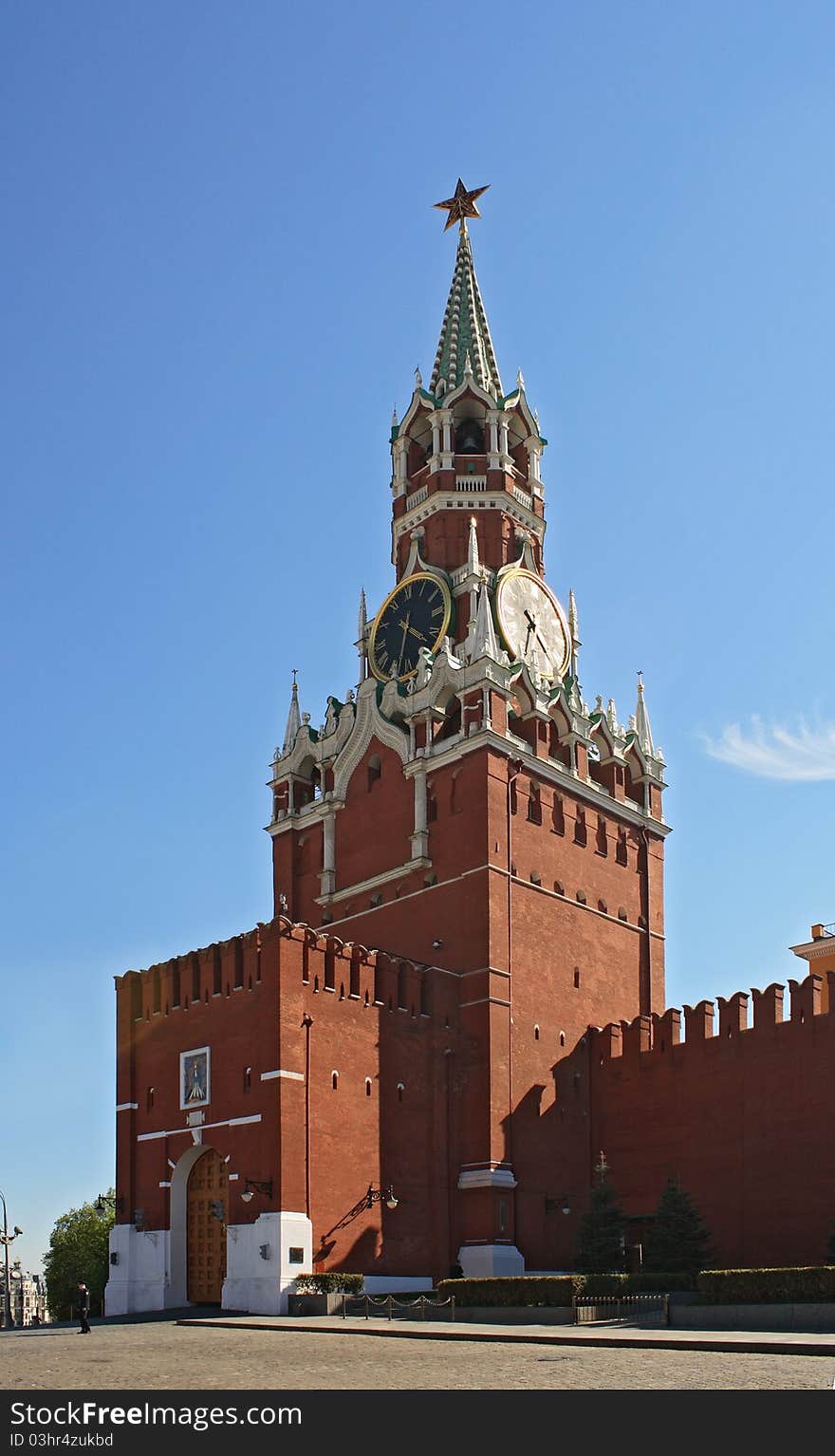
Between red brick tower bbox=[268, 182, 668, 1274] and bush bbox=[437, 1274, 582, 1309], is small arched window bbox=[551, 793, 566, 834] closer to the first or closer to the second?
red brick tower bbox=[268, 182, 668, 1274]

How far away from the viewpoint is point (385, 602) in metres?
56.2

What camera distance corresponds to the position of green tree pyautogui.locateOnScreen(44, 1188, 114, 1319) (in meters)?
80.1

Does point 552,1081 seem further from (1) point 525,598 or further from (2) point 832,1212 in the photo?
(1) point 525,598

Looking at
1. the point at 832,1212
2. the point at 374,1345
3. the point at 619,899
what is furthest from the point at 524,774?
the point at 374,1345

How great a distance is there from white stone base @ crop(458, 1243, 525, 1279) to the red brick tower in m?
0.07

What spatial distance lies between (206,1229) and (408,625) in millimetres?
21447

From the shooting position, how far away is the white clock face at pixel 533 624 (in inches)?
2109

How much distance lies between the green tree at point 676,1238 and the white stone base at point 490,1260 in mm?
4275

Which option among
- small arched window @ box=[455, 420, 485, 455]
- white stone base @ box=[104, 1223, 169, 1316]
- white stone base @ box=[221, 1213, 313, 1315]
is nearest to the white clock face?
small arched window @ box=[455, 420, 485, 455]

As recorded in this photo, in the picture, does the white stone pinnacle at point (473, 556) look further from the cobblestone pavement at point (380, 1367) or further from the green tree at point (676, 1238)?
the cobblestone pavement at point (380, 1367)

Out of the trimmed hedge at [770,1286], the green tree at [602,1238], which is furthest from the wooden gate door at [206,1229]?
the trimmed hedge at [770,1286]

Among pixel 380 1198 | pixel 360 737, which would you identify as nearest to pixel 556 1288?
pixel 380 1198

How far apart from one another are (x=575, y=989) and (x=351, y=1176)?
10.9m

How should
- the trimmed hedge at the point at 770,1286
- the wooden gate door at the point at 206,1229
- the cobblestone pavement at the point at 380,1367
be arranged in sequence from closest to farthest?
1. the cobblestone pavement at the point at 380,1367
2. the trimmed hedge at the point at 770,1286
3. the wooden gate door at the point at 206,1229
